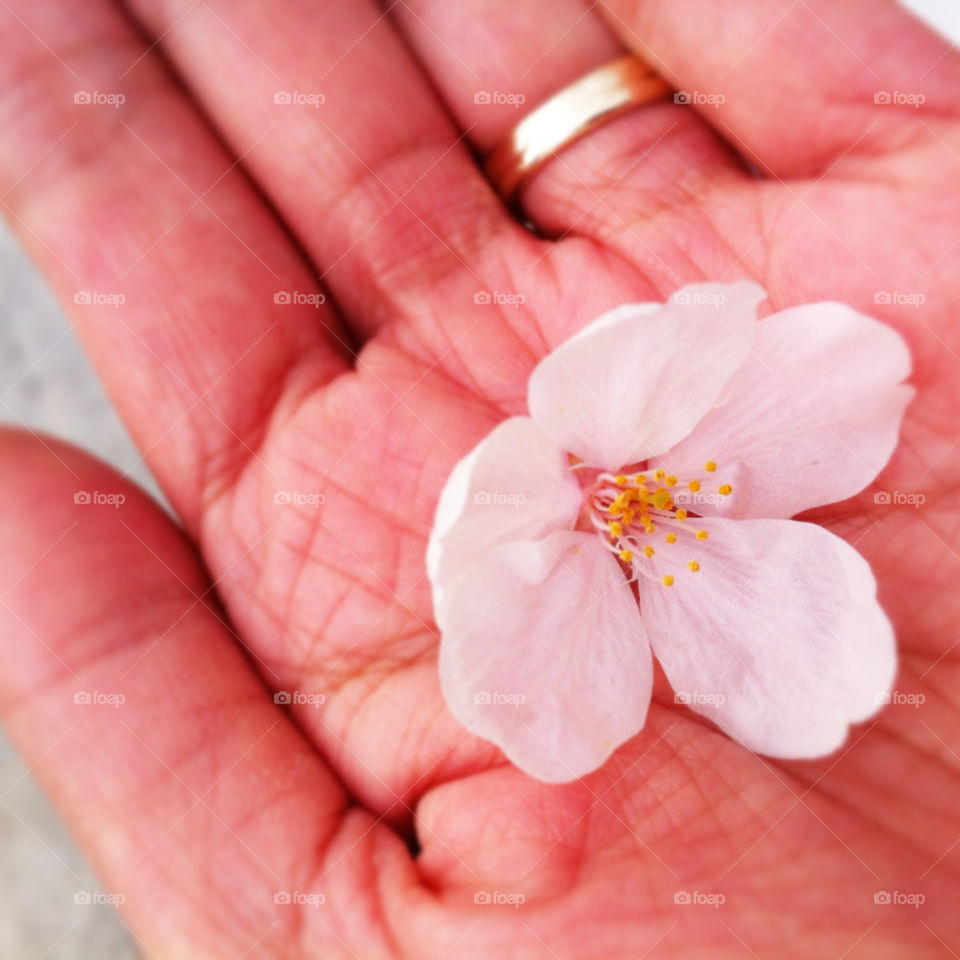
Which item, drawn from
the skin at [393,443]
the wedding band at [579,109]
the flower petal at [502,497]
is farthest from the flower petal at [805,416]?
the wedding band at [579,109]

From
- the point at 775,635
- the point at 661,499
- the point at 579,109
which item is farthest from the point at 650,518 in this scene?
the point at 579,109

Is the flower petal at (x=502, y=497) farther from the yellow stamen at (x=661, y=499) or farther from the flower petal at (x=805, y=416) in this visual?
the flower petal at (x=805, y=416)

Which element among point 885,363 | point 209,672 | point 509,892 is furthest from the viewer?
point 209,672

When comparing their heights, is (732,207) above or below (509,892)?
above

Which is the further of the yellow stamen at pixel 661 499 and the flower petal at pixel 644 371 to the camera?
the yellow stamen at pixel 661 499

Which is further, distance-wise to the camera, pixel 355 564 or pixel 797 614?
pixel 355 564

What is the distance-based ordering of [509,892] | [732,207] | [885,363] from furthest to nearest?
[732,207]
[885,363]
[509,892]

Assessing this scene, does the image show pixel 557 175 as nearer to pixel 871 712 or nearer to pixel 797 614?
pixel 797 614

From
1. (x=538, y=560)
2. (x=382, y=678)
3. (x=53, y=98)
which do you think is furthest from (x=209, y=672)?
(x=53, y=98)
